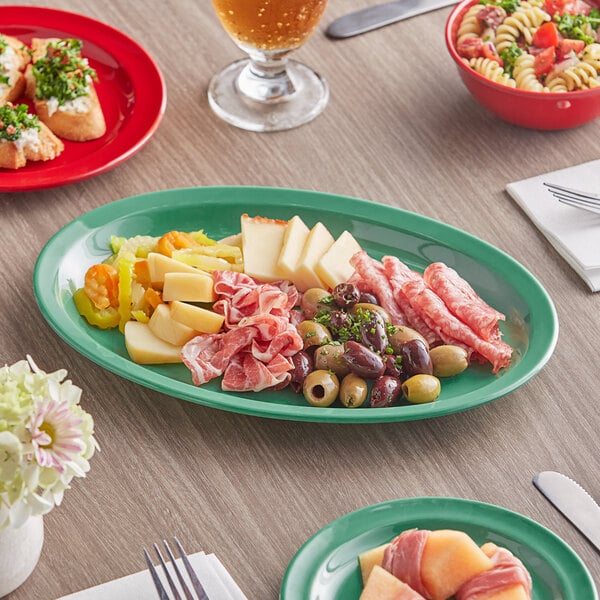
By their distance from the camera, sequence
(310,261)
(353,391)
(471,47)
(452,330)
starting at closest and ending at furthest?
1. (353,391)
2. (452,330)
3. (310,261)
4. (471,47)

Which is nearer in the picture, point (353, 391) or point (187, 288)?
Answer: point (353, 391)

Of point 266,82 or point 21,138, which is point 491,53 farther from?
point 21,138

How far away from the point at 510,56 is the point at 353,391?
1.03 meters

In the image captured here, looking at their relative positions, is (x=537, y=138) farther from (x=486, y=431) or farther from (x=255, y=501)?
(x=255, y=501)

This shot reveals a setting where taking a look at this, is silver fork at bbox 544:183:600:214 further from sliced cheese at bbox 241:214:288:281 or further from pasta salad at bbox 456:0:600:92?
sliced cheese at bbox 241:214:288:281

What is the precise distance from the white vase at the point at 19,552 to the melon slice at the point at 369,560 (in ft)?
1.52

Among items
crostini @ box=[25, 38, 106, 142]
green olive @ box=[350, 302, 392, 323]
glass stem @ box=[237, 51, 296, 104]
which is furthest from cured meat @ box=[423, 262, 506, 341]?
crostini @ box=[25, 38, 106, 142]

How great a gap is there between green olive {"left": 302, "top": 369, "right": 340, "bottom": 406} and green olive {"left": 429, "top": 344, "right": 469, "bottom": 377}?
183 millimetres

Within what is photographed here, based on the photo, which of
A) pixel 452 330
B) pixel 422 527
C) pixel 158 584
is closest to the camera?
pixel 158 584

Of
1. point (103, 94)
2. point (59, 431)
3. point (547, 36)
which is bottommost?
point (103, 94)

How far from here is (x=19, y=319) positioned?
186 centimetres

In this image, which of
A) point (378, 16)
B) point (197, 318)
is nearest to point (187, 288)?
point (197, 318)

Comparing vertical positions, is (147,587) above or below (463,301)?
below

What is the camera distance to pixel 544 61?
7.47 ft
